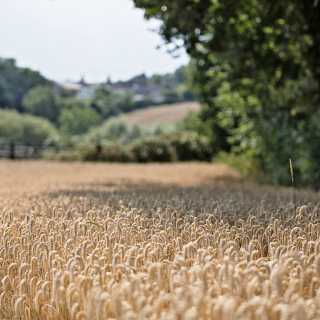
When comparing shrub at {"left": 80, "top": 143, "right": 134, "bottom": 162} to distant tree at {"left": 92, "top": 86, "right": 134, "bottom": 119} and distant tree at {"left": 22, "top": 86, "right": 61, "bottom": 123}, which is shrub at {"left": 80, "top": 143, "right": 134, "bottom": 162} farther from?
distant tree at {"left": 92, "top": 86, "right": 134, "bottom": 119}

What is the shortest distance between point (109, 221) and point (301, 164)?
9.76m

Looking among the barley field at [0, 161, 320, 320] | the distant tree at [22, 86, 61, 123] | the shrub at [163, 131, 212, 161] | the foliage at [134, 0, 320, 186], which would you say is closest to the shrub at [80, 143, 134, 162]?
the shrub at [163, 131, 212, 161]

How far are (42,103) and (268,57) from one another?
194ft

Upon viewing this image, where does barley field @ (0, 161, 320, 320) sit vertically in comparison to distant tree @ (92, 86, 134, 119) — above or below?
below

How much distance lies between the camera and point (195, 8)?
473 inches

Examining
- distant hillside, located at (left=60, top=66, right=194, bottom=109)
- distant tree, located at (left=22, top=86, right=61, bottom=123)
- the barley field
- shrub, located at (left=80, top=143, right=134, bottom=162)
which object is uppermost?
distant hillside, located at (left=60, top=66, right=194, bottom=109)

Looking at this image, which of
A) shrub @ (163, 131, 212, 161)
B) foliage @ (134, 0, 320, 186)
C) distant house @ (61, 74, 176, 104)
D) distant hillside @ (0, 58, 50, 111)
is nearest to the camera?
foliage @ (134, 0, 320, 186)

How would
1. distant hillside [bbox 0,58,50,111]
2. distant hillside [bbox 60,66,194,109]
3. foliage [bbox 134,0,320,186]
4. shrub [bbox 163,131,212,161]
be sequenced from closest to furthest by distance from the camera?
1. foliage [bbox 134,0,320,186]
2. shrub [bbox 163,131,212,161]
3. distant hillside [bbox 0,58,50,111]
4. distant hillside [bbox 60,66,194,109]

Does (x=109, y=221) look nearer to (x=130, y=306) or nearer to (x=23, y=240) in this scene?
(x=23, y=240)

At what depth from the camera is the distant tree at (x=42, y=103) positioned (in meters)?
67.7

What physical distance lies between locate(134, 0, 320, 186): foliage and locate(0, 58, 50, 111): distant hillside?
4940 cm

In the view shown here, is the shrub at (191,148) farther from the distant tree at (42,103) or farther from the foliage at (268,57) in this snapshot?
the distant tree at (42,103)

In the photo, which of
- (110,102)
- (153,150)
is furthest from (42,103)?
(153,150)

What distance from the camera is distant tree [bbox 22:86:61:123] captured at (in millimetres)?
67688
